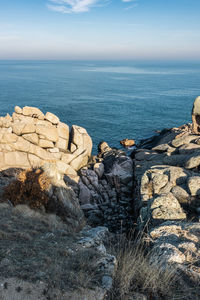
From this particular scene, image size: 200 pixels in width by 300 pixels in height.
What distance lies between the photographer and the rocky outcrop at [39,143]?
24781 millimetres

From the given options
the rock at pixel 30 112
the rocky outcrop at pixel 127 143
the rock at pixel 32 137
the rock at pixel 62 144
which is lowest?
the rocky outcrop at pixel 127 143

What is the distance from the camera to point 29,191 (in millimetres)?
13672

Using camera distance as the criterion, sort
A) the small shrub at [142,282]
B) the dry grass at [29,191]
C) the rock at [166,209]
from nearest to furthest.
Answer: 1. the small shrub at [142,282]
2. the rock at [166,209]
3. the dry grass at [29,191]

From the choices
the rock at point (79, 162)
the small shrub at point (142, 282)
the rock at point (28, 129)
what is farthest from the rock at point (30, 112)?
the small shrub at point (142, 282)

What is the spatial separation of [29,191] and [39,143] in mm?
14310

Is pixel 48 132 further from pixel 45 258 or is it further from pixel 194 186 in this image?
pixel 45 258

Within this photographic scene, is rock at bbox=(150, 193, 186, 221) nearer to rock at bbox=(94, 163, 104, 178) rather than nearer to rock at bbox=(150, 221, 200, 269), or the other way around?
rock at bbox=(150, 221, 200, 269)

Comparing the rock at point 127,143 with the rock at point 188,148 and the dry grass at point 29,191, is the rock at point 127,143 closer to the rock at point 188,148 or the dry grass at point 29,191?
the rock at point 188,148

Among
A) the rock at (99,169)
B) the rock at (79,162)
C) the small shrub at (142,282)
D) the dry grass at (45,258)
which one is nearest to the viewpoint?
the dry grass at (45,258)

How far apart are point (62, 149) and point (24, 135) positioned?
521cm

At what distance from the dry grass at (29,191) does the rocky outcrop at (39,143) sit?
8540mm

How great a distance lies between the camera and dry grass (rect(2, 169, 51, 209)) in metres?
13.2

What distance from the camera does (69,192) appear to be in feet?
53.3

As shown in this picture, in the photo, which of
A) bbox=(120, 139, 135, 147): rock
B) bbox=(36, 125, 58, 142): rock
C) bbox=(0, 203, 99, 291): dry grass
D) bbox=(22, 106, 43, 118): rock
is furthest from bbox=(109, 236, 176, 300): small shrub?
bbox=(120, 139, 135, 147): rock
